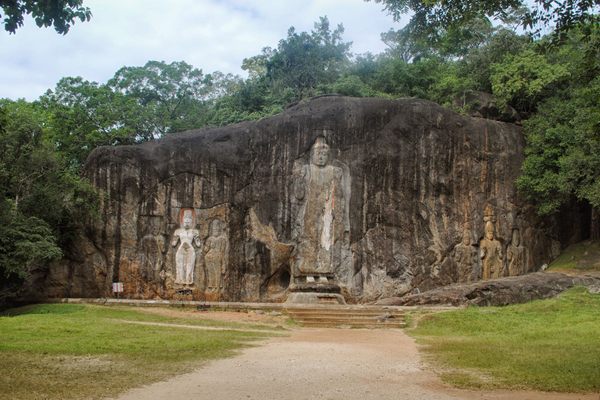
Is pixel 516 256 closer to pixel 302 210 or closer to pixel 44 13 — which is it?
pixel 302 210

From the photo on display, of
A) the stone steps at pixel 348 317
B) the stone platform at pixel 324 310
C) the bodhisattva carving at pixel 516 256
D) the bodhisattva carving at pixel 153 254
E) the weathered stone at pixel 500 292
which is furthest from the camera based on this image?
the bodhisattva carving at pixel 516 256

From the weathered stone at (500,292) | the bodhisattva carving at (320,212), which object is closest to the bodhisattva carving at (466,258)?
the weathered stone at (500,292)

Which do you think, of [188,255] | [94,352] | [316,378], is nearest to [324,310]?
[188,255]

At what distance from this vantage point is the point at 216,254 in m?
24.2

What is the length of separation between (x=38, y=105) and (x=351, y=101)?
18.3 m

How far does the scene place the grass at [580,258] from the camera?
24141 millimetres

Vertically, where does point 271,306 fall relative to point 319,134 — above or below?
below

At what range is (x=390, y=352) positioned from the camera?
12469 millimetres

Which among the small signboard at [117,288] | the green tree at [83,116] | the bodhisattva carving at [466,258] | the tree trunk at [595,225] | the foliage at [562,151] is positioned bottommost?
the small signboard at [117,288]

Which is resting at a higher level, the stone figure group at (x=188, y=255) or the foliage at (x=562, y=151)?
Answer: the foliage at (x=562, y=151)

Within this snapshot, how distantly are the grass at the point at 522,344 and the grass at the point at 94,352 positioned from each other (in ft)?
13.6

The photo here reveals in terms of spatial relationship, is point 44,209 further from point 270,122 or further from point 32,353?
point 32,353

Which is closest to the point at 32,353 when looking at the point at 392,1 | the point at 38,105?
the point at 392,1

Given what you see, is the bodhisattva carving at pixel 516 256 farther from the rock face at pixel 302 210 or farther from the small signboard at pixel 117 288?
the small signboard at pixel 117 288
